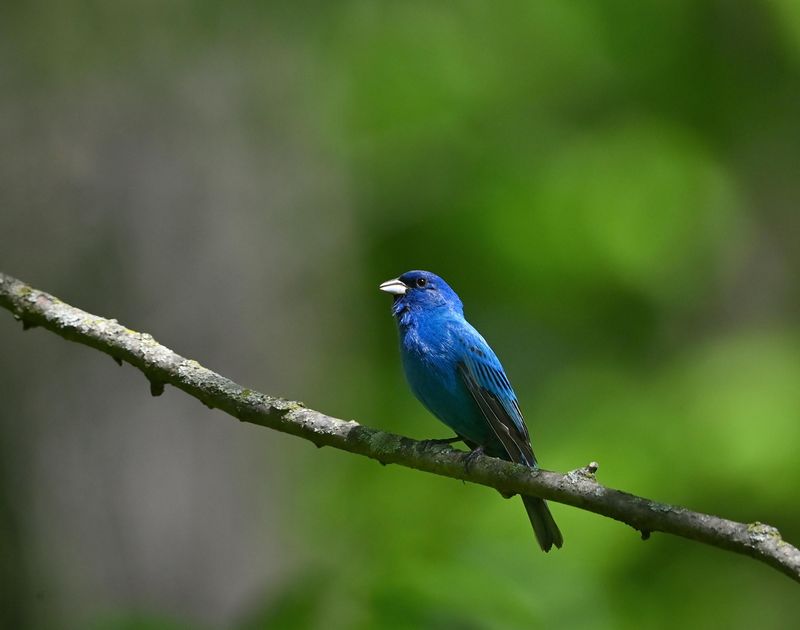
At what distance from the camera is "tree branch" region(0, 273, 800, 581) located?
98.3 inches

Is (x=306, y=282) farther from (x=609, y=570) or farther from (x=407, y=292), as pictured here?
(x=609, y=570)

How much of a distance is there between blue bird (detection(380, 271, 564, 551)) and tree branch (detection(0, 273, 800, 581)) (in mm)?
1006

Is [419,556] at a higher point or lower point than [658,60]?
lower

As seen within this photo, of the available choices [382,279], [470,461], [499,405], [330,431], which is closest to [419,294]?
[499,405]

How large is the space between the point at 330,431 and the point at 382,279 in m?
4.99

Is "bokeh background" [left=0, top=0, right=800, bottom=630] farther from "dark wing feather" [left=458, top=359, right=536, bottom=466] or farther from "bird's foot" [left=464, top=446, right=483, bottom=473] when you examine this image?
"bird's foot" [left=464, top=446, right=483, bottom=473]

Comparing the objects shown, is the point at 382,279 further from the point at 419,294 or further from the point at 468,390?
the point at 468,390

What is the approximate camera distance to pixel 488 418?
4.39 m

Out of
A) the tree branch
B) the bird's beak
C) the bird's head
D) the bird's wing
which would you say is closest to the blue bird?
the bird's wing

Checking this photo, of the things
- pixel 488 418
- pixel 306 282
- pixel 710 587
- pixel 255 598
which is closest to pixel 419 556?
pixel 488 418

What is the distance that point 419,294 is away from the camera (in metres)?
5.11

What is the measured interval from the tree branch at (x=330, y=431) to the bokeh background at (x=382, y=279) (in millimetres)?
1188

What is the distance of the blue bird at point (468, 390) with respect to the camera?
4426 mm

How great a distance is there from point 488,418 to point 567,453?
210cm
